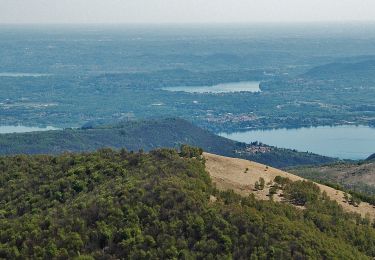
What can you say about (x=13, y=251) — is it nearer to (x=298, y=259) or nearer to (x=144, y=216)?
(x=144, y=216)

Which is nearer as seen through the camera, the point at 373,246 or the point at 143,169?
the point at 373,246

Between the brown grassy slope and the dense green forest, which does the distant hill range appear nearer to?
the brown grassy slope

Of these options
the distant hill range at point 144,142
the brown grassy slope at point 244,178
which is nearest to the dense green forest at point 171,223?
the brown grassy slope at point 244,178

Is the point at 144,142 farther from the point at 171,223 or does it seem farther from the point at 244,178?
the point at 171,223

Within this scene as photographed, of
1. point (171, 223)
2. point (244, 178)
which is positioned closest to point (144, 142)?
point (244, 178)

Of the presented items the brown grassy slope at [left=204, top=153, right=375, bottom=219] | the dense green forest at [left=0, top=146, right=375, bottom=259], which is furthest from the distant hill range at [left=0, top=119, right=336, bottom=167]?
the dense green forest at [left=0, top=146, right=375, bottom=259]

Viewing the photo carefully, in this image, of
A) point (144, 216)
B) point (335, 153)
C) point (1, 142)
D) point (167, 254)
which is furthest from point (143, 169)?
point (335, 153)
